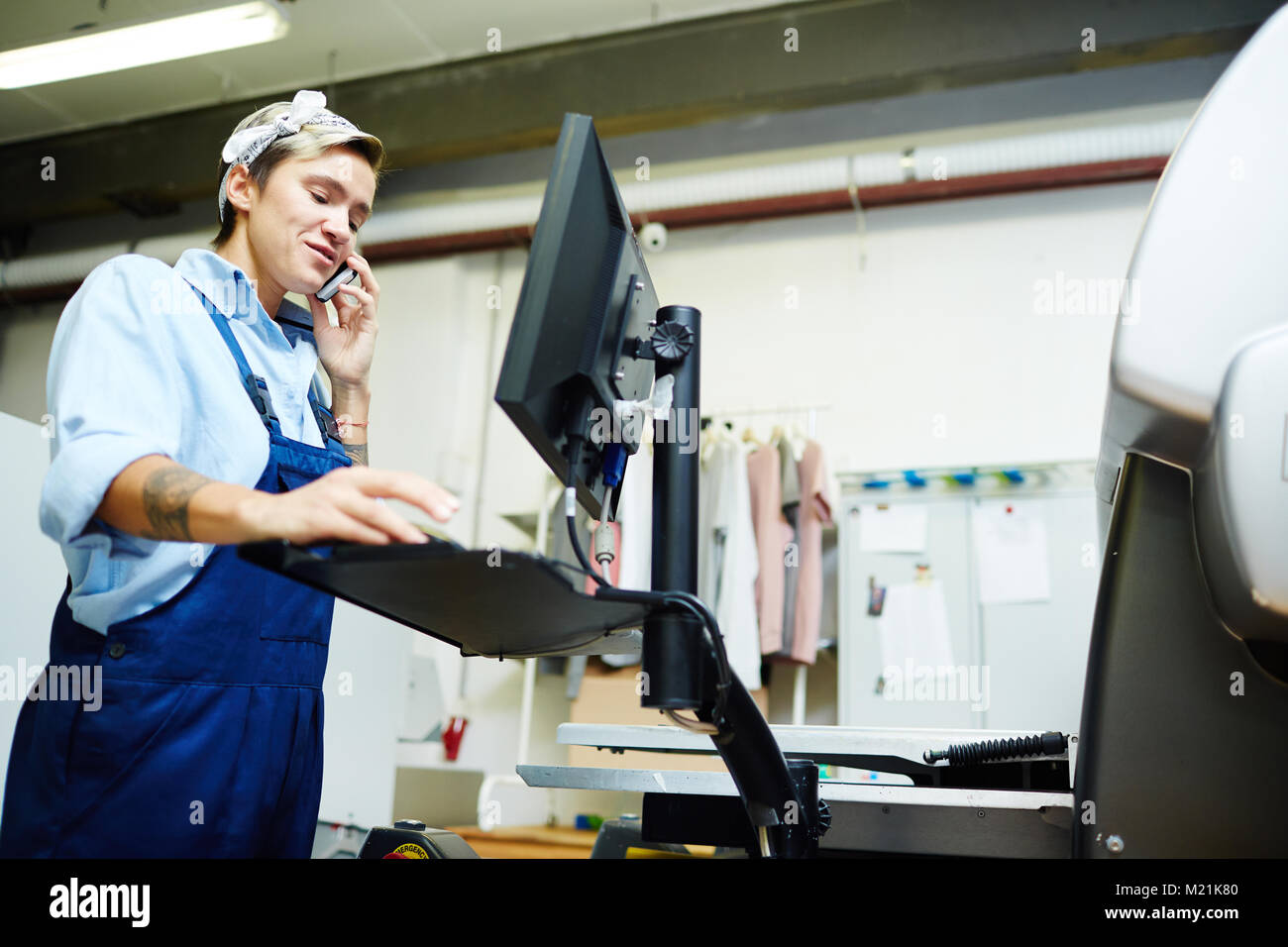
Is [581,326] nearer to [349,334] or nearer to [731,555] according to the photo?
[349,334]

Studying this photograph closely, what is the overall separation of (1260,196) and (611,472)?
596 millimetres

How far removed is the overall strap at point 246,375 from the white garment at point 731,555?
9.10 ft

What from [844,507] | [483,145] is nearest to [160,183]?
[483,145]

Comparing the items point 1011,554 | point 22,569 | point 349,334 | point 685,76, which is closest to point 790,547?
point 1011,554

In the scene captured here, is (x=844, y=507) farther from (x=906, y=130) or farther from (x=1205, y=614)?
(x=1205, y=614)

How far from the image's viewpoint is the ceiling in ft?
13.9

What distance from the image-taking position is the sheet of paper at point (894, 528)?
373 cm

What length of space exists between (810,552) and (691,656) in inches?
123

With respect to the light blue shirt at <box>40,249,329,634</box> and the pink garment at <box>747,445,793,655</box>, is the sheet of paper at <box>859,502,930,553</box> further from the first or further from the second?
the light blue shirt at <box>40,249,329,634</box>

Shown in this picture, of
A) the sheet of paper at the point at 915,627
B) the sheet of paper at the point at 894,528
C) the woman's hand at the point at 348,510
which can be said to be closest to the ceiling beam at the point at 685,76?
the sheet of paper at the point at 894,528

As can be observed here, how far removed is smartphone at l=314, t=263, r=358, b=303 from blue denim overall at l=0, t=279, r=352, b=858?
26 cm

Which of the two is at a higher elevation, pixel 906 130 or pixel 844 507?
pixel 906 130

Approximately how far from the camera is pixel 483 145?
14.9ft

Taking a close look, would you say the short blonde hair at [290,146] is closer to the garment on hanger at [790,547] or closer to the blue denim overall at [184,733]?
the blue denim overall at [184,733]
